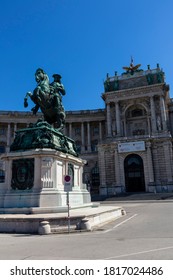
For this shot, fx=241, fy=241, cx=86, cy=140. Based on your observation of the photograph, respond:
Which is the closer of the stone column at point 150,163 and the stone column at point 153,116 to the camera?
the stone column at point 150,163

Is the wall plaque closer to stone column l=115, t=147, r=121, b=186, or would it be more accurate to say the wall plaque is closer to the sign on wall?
the sign on wall

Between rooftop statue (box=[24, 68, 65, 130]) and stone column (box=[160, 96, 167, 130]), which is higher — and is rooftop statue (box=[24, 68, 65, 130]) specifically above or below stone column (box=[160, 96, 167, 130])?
below

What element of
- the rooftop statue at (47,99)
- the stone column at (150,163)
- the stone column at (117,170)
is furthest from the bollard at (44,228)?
the stone column at (117,170)

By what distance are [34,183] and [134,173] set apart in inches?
1792

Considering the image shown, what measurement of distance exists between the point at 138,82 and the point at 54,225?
2366 inches

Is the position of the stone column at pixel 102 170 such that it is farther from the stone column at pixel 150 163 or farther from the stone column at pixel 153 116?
the stone column at pixel 153 116

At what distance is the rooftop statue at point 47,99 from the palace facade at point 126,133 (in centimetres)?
3932

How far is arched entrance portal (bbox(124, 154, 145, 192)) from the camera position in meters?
54.9

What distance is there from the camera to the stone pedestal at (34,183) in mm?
12070

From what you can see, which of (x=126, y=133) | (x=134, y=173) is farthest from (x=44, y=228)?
(x=126, y=133)

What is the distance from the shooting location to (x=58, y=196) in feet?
40.9

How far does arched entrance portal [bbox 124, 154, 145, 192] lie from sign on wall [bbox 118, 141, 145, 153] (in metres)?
2.08

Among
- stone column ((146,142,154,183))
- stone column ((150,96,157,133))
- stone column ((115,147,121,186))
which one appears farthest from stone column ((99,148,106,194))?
stone column ((150,96,157,133))

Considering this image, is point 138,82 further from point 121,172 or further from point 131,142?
point 121,172
